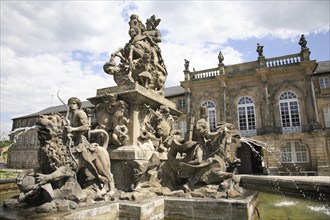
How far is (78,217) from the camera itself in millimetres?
3334

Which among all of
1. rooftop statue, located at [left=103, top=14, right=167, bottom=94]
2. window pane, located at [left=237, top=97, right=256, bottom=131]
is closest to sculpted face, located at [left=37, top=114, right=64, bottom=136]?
rooftop statue, located at [left=103, top=14, right=167, bottom=94]

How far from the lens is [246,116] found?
95.0 ft

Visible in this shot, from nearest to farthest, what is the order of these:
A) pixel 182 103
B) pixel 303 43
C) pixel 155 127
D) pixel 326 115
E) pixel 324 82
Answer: pixel 155 127, pixel 303 43, pixel 326 115, pixel 324 82, pixel 182 103

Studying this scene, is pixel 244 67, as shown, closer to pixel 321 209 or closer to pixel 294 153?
pixel 294 153

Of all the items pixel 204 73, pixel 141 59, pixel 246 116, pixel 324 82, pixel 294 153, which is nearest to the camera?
A: pixel 141 59

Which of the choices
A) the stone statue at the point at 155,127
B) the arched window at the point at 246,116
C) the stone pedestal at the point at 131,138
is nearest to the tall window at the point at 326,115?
the arched window at the point at 246,116

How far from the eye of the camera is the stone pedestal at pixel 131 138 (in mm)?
5164

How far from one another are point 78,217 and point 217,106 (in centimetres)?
2826

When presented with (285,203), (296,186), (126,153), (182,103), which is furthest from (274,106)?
(126,153)

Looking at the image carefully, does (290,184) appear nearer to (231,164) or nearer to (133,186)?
(231,164)

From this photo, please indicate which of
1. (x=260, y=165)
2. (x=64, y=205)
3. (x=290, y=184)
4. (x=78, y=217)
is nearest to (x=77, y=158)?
(x=64, y=205)

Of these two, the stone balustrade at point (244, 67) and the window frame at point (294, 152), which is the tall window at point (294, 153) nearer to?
the window frame at point (294, 152)

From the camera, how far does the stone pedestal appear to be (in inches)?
203

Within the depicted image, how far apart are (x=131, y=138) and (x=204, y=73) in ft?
91.0
